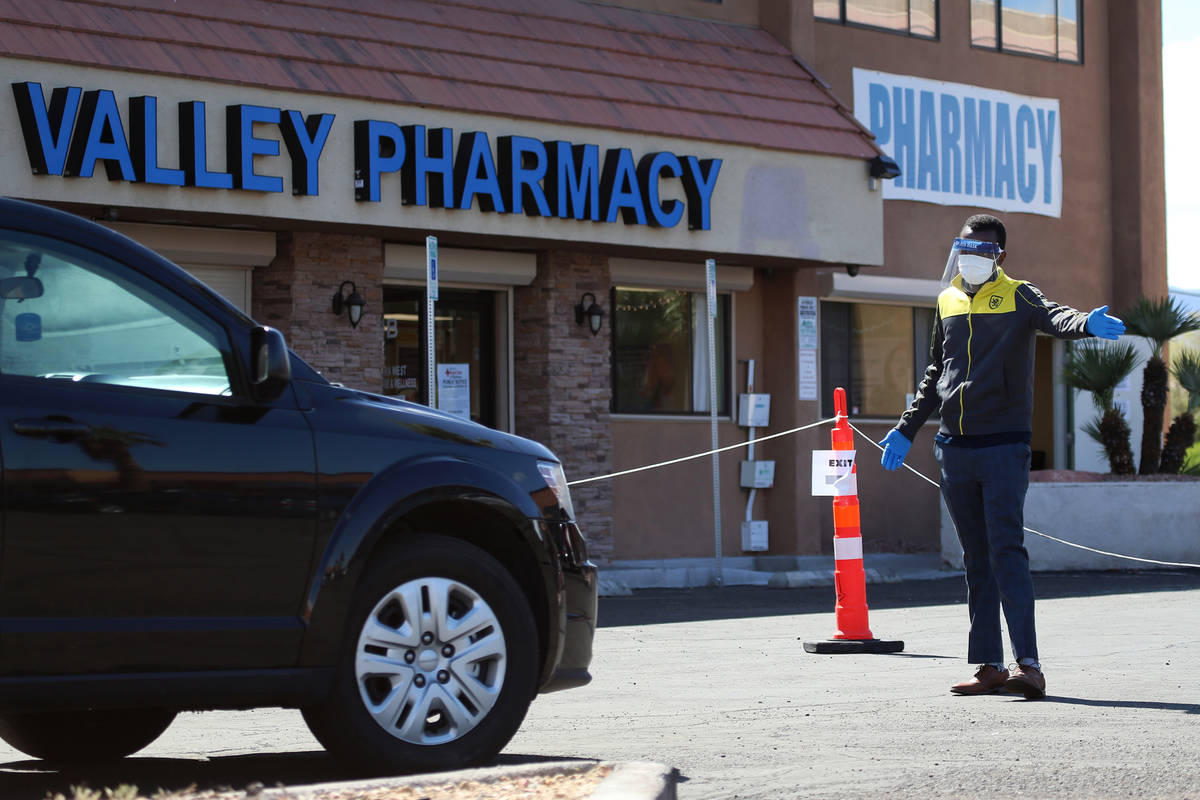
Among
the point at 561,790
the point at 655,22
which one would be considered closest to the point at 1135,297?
the point at 655,22

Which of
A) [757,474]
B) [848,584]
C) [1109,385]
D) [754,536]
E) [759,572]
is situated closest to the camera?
[848,584]

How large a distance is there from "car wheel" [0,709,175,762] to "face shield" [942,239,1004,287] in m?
4.05

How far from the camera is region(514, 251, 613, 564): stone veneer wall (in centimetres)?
1698

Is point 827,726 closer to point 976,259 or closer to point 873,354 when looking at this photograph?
point 976,259

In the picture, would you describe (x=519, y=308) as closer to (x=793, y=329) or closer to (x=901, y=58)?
(x=793, y=329)

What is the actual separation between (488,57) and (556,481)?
10.1 meters

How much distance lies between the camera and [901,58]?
20.7 metres

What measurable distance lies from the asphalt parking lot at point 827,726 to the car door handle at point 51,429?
1172mm

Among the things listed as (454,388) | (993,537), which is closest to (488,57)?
(454,388)

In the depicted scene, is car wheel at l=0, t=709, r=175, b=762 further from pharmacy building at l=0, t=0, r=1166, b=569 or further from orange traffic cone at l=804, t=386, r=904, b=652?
pharmacy building at l=0, t=0, r=1166, b=569

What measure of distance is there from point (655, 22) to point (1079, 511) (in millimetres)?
6481

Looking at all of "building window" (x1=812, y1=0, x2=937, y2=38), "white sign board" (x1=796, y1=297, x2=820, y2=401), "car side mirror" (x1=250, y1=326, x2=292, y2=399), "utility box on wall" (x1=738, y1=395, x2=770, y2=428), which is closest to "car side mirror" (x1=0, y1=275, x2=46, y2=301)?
"car side mirror" (x1=250, y1=326, x2=292, y2=399)

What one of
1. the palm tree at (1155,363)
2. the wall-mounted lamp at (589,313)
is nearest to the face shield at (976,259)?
the wall-mounted lamp at (589,313)

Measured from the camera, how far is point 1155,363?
67.3ft
